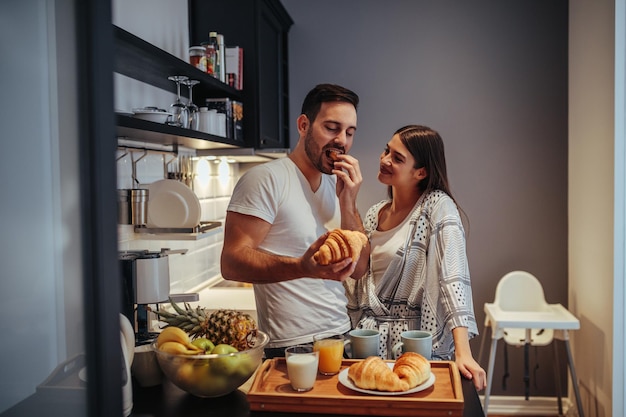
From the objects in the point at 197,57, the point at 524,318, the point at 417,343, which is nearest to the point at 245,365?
the point at 417,343

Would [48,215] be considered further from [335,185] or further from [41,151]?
[335,185]

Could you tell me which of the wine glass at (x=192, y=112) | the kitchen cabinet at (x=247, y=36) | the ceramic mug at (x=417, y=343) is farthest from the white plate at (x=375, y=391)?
the kitchen cabinet at (x=247, y=36)

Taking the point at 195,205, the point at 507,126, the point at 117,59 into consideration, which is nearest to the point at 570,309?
the point at 507,126

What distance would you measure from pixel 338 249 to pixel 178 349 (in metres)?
0.49

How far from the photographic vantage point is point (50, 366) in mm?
799

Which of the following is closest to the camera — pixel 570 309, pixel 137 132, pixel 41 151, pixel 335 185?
pixel 41 151

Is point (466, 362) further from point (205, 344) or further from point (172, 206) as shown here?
point (172, 206)

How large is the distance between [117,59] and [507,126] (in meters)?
2.66

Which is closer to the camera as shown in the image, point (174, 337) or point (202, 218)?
point (174, 337)

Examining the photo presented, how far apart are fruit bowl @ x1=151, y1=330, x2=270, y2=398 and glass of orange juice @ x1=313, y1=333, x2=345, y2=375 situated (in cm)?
18

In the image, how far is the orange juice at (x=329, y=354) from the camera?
1.63 m

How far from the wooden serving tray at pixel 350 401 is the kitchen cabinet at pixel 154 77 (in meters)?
0.95

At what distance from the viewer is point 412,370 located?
1521mm

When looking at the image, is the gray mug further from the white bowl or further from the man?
the white bowl
